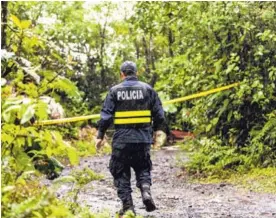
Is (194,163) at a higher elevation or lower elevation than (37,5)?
lower

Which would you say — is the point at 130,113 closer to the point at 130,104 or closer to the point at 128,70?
the point at 130,104

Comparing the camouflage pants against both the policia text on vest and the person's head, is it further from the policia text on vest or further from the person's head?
the person's head

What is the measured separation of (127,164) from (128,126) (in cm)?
43

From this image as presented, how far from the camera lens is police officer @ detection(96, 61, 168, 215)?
20.9ft

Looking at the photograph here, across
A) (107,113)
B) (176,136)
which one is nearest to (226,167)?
(107,113)

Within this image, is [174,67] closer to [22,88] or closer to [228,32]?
[228,32]

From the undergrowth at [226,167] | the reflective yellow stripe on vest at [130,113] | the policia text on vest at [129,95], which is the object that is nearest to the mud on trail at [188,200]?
the undergrowth at [226,167]

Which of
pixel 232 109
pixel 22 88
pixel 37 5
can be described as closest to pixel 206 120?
pixel 232 109

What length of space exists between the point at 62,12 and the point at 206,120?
1326cm

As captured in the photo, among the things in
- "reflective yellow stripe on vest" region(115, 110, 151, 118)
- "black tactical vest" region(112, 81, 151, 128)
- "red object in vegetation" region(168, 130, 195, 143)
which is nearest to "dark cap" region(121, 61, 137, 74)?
"black tactical vest" region(112, 81, 151, 128)

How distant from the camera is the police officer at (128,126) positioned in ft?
20.9

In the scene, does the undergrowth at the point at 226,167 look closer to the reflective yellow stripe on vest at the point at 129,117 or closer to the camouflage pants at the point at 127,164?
the camouflage pants at the point at 127,164

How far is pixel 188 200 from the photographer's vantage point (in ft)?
25.1

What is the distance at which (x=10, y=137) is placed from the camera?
3.77 meters
